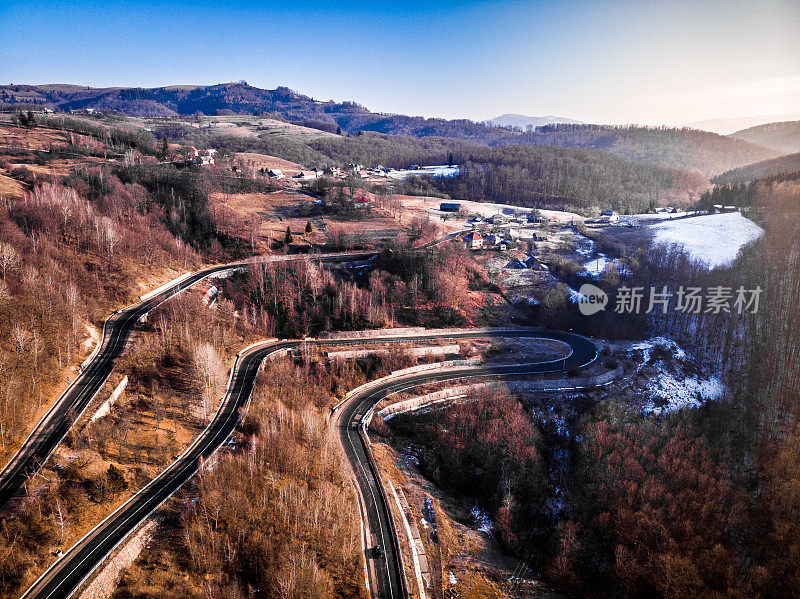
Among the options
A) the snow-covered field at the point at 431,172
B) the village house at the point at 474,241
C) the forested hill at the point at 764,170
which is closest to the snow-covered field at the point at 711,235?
the village house at the point at 474,241

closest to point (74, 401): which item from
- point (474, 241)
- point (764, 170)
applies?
point (474, 241)

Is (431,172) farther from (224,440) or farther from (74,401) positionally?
(74,401)

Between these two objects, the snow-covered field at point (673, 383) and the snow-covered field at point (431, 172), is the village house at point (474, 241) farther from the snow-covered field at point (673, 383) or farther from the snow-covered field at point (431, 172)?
the snow-covered field at point (431, 172)

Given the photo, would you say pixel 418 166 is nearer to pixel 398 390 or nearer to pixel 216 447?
pixel 398 390

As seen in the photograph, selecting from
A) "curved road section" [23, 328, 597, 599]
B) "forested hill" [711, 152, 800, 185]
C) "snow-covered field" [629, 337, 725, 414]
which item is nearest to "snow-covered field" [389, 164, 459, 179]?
"forested hill" [711, 152, 800, 185]

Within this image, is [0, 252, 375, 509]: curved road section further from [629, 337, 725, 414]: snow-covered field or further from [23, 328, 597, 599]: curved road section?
[629, 337, 725, 414]: snow-covered field

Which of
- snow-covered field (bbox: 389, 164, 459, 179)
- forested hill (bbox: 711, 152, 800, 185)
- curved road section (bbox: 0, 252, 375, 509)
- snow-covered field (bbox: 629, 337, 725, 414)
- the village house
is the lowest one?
snow-covered field (bbox: 629, 337, 725, 414)

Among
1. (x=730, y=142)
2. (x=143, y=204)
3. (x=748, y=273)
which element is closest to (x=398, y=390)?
(x=143, y=204)
